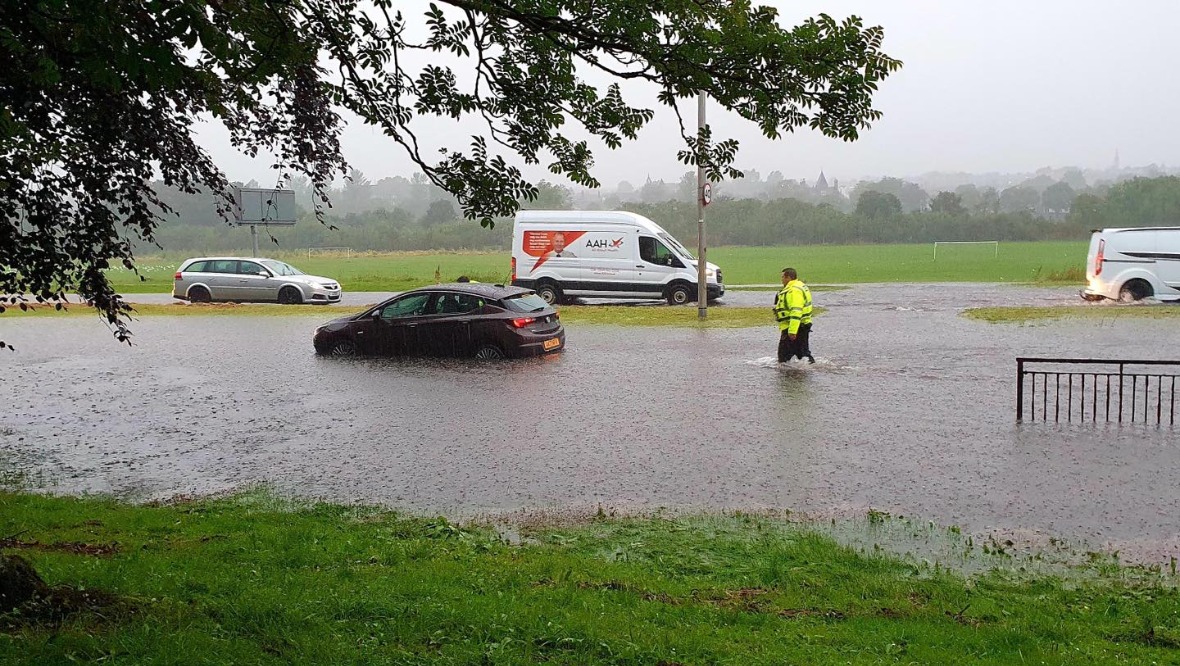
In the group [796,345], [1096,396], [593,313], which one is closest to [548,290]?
[593,313]

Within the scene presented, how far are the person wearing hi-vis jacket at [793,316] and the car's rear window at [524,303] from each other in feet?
15.0

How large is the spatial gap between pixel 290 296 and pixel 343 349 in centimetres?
1370

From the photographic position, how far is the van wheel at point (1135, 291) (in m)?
25.7

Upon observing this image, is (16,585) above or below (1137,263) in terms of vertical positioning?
below

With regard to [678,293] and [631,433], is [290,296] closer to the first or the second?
[678,293]

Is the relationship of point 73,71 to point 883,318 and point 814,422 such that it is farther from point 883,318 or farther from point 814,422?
point 883,318

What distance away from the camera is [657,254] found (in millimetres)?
28828

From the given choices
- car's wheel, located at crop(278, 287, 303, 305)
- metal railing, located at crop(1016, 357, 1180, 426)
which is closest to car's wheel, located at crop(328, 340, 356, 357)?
metal railing, located at crop(1016, 357, 1180, 426)

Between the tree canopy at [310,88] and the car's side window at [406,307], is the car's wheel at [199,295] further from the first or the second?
the tree canopy at [310,88]

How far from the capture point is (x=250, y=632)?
15.9ft

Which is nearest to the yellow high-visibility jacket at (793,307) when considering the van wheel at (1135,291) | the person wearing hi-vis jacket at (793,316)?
the person wearing hi-vis jacket at (793,316)

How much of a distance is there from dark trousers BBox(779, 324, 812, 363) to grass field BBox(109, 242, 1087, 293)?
22.5 m

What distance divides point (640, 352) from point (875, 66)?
1274cm

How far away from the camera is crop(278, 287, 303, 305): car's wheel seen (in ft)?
103
